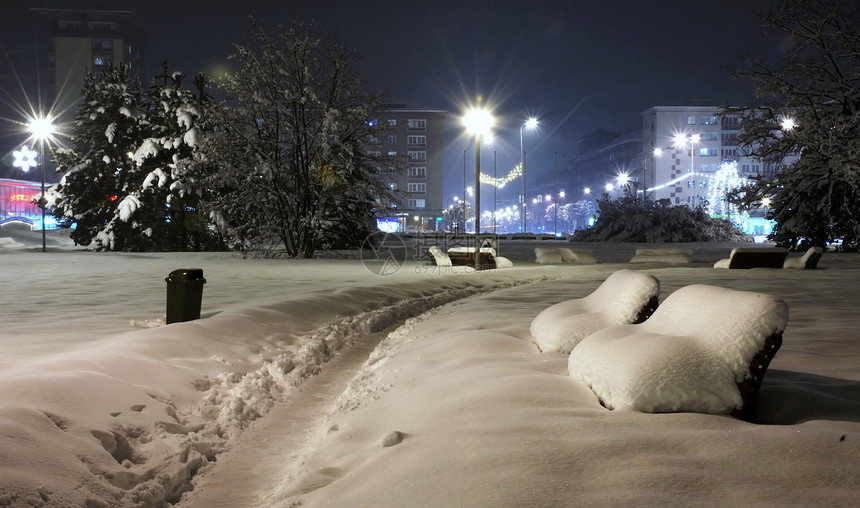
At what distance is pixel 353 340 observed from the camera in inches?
376

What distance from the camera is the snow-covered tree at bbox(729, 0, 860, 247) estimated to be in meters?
26.9

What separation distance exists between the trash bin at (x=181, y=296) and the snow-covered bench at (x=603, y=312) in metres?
4.99

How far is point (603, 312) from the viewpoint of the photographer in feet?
21.5

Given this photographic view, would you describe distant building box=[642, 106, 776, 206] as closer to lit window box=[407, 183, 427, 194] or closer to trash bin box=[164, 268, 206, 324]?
lit window box=[407, 183, 427, 194]

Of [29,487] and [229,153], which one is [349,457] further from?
[229,153]

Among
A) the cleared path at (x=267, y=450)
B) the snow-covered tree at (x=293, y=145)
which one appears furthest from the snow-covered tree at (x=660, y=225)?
the cleared path at (x=267, y=450)

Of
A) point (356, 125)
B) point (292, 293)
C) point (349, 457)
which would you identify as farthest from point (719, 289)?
point (356, 125)

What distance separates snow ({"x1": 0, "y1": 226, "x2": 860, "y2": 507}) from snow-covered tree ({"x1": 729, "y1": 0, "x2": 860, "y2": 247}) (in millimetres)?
21475

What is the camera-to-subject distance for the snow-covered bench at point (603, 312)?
20.5 ft

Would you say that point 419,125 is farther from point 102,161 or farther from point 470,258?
point 470,258

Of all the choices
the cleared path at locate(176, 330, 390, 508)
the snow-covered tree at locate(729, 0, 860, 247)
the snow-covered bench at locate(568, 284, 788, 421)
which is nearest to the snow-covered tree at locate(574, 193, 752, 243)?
the snow-covered tree at locate(729, 0, 860, 247)

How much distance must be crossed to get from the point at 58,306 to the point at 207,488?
876 cm

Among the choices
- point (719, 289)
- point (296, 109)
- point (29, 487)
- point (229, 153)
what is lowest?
point (29, 487)

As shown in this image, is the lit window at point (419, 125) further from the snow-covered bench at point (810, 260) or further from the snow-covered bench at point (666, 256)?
the snow-covered bench at point (810, 260)
